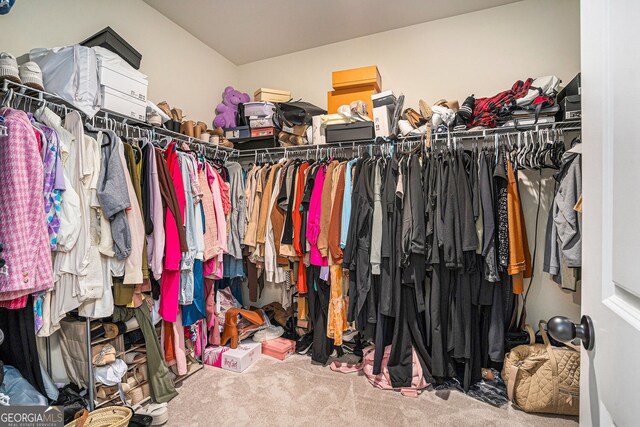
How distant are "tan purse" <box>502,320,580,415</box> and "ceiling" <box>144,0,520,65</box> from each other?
2.61m

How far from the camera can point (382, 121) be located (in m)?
2.52

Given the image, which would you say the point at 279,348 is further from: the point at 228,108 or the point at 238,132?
the point at 228,108

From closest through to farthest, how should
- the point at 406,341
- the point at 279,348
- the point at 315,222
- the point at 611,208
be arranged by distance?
the point at 611,208, the point at 406,341, the point at 315,222, the point at 279,348

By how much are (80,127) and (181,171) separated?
63 cm

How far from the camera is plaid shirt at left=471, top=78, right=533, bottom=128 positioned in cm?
220

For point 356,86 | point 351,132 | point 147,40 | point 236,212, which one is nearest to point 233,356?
point 236,212

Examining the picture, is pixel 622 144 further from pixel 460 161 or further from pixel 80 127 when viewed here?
pixel 80 127

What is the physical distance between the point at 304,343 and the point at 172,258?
1.37 meters

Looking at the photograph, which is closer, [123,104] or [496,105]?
[123,104]

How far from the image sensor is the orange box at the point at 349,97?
8.80 feet

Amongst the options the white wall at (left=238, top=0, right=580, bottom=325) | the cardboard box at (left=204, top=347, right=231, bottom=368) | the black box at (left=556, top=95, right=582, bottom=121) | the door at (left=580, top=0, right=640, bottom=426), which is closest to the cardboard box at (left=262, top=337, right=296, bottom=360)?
the cardboard box at (left=204, top=347, right=231, bottom=368)

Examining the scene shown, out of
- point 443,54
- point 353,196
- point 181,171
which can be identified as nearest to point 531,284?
point 353,196

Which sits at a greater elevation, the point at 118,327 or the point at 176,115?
the point at 176,115

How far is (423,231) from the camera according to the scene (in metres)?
2.10
